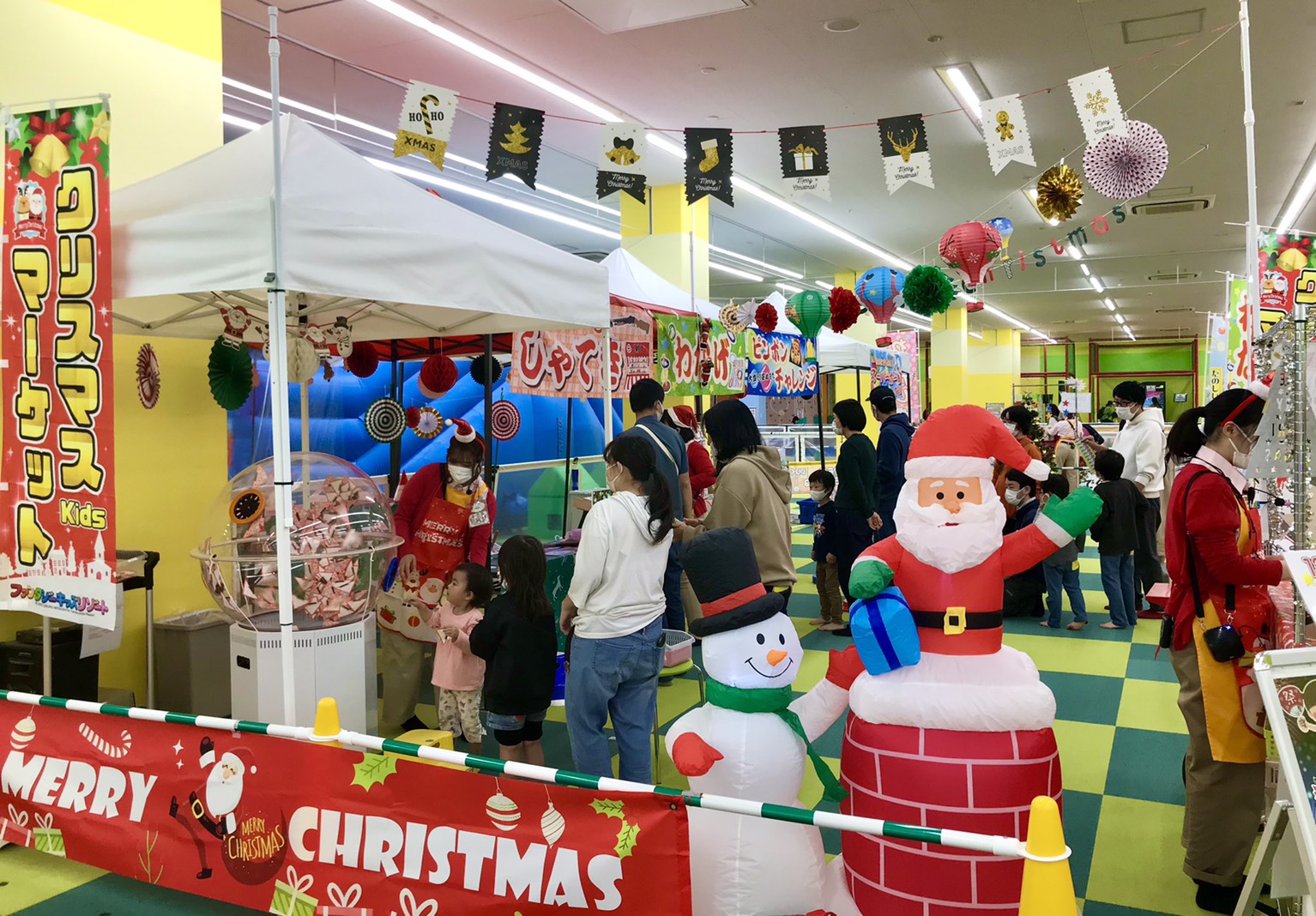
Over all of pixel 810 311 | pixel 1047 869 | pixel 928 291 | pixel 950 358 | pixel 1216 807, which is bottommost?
pixel 1216 807

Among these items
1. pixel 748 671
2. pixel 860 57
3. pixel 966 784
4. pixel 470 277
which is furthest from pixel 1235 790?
pixel 860 57

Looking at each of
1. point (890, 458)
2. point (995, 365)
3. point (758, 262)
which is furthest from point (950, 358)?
point (890, 458)

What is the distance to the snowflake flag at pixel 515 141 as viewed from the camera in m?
5.89

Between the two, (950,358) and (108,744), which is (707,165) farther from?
(950,358)

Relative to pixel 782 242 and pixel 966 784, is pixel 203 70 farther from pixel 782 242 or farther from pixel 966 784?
pixel 782 242

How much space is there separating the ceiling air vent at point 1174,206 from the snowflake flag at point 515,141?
10.7 m

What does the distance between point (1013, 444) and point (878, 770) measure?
1.06 m

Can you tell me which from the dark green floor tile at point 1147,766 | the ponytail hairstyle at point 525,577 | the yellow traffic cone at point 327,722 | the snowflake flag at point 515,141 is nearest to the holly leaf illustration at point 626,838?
the yellow traffic cone at point 327,722

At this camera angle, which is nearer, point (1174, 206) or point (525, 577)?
point (525, 577)

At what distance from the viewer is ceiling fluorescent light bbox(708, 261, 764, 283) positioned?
1814 centimetres

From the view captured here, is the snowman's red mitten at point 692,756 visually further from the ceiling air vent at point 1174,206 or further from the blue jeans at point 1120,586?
the ceiling air vent at point 1174,206

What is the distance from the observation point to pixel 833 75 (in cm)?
833

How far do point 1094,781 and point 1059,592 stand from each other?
3236mm

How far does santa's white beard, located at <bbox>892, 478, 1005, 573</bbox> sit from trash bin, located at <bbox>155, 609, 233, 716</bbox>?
3.56m
